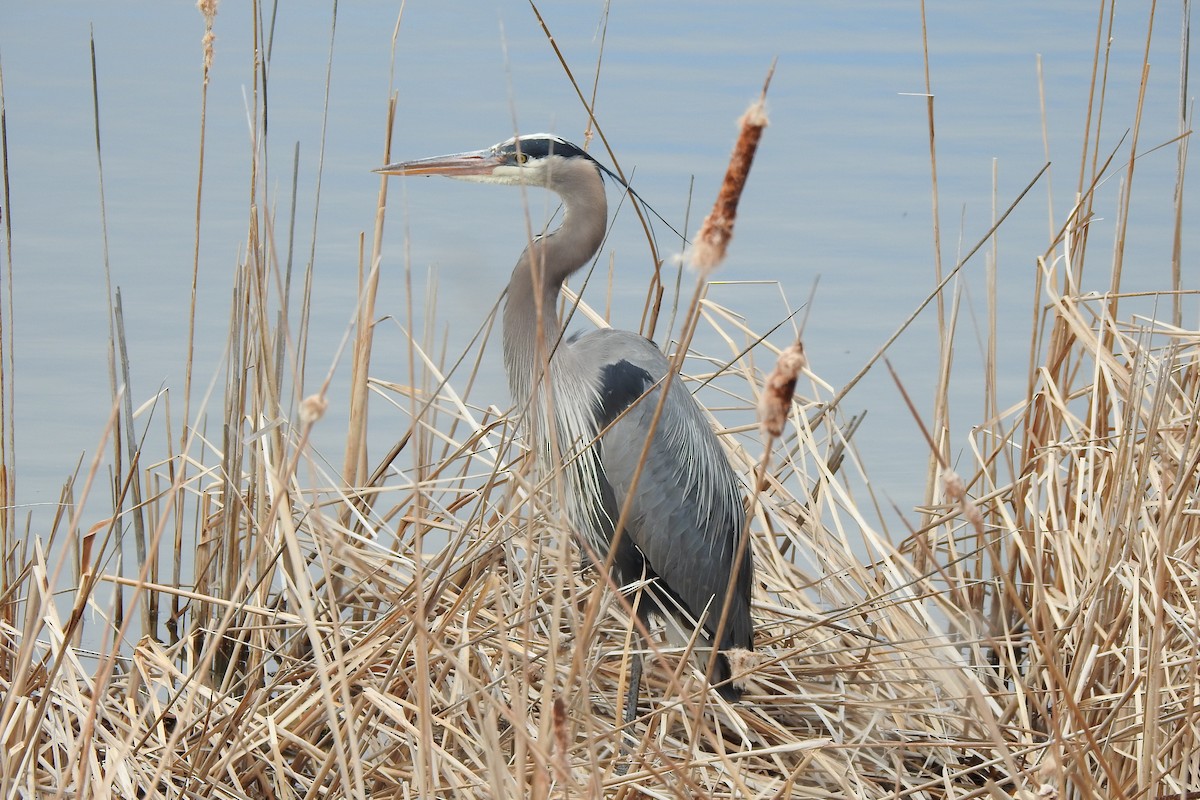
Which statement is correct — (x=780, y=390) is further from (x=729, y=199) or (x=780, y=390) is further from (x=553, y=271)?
(x=553, y=271)

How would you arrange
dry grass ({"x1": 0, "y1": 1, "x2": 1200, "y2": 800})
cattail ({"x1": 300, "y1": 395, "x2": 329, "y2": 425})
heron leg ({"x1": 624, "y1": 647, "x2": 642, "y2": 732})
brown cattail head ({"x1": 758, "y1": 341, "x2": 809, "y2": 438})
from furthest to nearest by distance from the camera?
heron leg ({"x1": 624, "y1": 647, "x2": 642, "y2": 732}), dry grass ({"x1": 0, "y1": 1, "x2": 1200, "y2": 800}), cattail ({"x1": 300, "y1": 395, "x2": 329, "y2": 425}), brown cattail head ({"x1": 758, "y1": 341, "x2": 809, "y2": 438})

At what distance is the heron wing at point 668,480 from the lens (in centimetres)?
277

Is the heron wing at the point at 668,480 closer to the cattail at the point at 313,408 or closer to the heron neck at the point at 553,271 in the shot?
the heron neck at the point at 553,271

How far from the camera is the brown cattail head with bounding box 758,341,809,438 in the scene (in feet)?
3.27

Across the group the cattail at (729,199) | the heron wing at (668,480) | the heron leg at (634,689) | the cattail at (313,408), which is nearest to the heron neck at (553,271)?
the heron wing at (668,480)

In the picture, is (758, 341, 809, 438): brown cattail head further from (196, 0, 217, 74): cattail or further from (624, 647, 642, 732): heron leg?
(624, 647, 642, 732): heron leg

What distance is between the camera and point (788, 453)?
2990mm

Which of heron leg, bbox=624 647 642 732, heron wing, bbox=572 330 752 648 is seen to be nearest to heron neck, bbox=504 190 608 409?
heron wing, bbox=572 330 752 648

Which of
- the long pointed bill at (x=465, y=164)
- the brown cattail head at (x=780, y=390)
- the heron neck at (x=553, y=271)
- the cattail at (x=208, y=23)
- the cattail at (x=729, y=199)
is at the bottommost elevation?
the heron neck at (x=553, y=271)

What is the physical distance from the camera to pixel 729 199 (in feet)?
3.32

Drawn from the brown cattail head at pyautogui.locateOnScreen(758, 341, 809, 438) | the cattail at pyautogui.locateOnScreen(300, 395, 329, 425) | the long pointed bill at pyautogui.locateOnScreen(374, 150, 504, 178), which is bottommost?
the cattail at pyautogui.locateOnScreen(300, 395, 329, 425)

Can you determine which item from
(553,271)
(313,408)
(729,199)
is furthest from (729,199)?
(553,271)

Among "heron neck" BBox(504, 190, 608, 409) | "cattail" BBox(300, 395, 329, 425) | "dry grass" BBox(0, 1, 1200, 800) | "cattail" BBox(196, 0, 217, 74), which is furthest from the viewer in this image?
"heron neck" BBox(504, 190, 608, 409)

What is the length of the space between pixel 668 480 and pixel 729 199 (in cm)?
189
